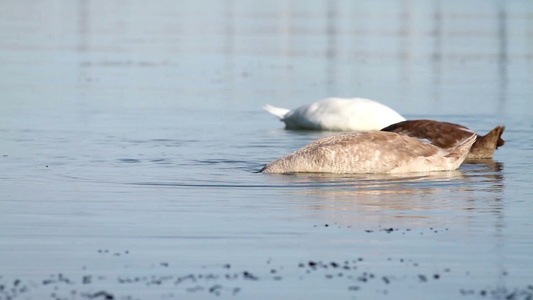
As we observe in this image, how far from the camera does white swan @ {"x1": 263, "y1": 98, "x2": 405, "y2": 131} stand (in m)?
19.3

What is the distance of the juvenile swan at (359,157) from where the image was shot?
13969mm

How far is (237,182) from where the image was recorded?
13000 millimetres

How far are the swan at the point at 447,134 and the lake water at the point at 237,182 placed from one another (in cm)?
29

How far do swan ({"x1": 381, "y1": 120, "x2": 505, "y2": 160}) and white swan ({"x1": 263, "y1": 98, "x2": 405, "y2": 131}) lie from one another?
A: 3097mm

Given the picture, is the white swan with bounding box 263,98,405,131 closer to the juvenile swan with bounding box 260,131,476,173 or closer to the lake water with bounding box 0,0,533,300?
the lake water with bounding box 0,0,533,300

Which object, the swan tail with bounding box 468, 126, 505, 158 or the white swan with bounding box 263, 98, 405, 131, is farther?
the white swan with bounding box 263, 98, 405, 131

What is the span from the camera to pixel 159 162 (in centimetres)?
1488

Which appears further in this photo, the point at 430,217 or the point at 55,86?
the point at 55,86

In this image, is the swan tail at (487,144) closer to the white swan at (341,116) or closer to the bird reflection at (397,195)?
the bird reflection at (397,195)

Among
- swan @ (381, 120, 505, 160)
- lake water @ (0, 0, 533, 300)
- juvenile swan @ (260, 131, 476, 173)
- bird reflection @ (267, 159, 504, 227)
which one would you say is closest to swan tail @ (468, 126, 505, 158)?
swan @ (381, 120, 505, 160)

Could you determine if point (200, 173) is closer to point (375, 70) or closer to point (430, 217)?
point (430, 217)

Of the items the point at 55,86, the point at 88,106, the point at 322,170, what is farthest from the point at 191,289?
the point at 55,86

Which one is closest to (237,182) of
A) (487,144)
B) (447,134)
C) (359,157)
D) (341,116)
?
(359,157)

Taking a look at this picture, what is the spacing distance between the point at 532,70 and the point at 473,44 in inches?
285
